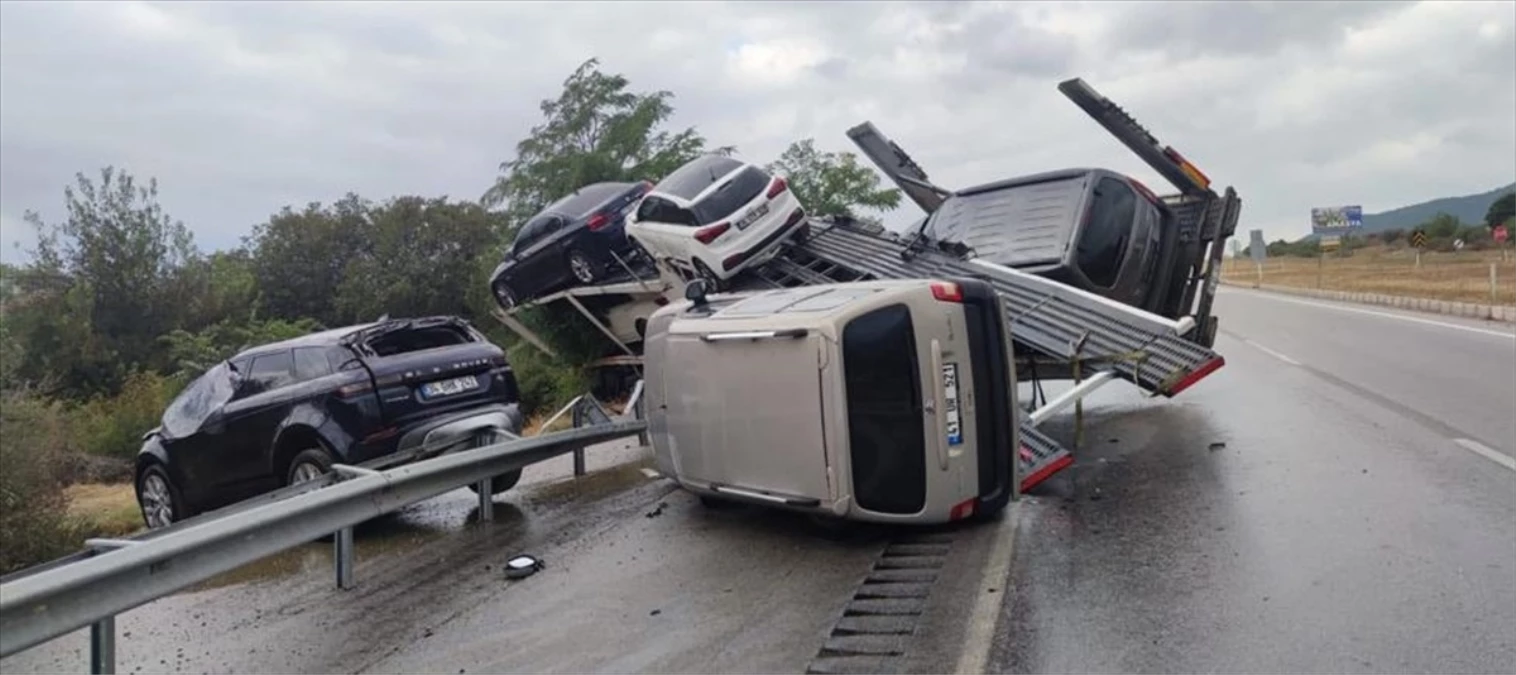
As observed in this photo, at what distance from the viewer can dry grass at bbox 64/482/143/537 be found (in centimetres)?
1128

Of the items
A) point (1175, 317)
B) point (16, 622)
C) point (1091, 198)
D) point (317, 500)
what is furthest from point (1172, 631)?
point (1175, 317)

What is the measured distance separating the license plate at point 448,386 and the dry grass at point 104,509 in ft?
14.1

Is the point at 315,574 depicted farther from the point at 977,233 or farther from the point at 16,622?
the point at 977,233

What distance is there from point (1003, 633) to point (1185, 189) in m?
8.32

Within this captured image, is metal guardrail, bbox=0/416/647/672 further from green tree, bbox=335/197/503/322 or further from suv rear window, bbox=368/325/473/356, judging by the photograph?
green tree, bbox=335/197/503/322

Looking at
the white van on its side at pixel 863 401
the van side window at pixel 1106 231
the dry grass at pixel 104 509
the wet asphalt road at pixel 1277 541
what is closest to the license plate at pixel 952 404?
the white van on its side at pixel 863 401

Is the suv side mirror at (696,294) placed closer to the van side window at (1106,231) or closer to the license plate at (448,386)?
the license plate at (448,386)

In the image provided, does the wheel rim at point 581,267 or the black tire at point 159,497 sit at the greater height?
the wheel rim at point 581,267

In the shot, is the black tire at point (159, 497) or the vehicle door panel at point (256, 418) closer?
the vehicle door panel at point (256, 418)

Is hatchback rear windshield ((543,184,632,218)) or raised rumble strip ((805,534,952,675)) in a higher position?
hatchback rear windshield ((543,184,632,218))

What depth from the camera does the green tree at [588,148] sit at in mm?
21422

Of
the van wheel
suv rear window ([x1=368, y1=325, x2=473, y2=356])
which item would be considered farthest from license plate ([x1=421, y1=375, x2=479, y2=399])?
the van wheel

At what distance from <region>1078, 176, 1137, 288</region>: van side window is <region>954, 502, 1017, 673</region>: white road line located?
4.12 metres

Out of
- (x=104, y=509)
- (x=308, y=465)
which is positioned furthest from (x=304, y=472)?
(x=104, y=509)
